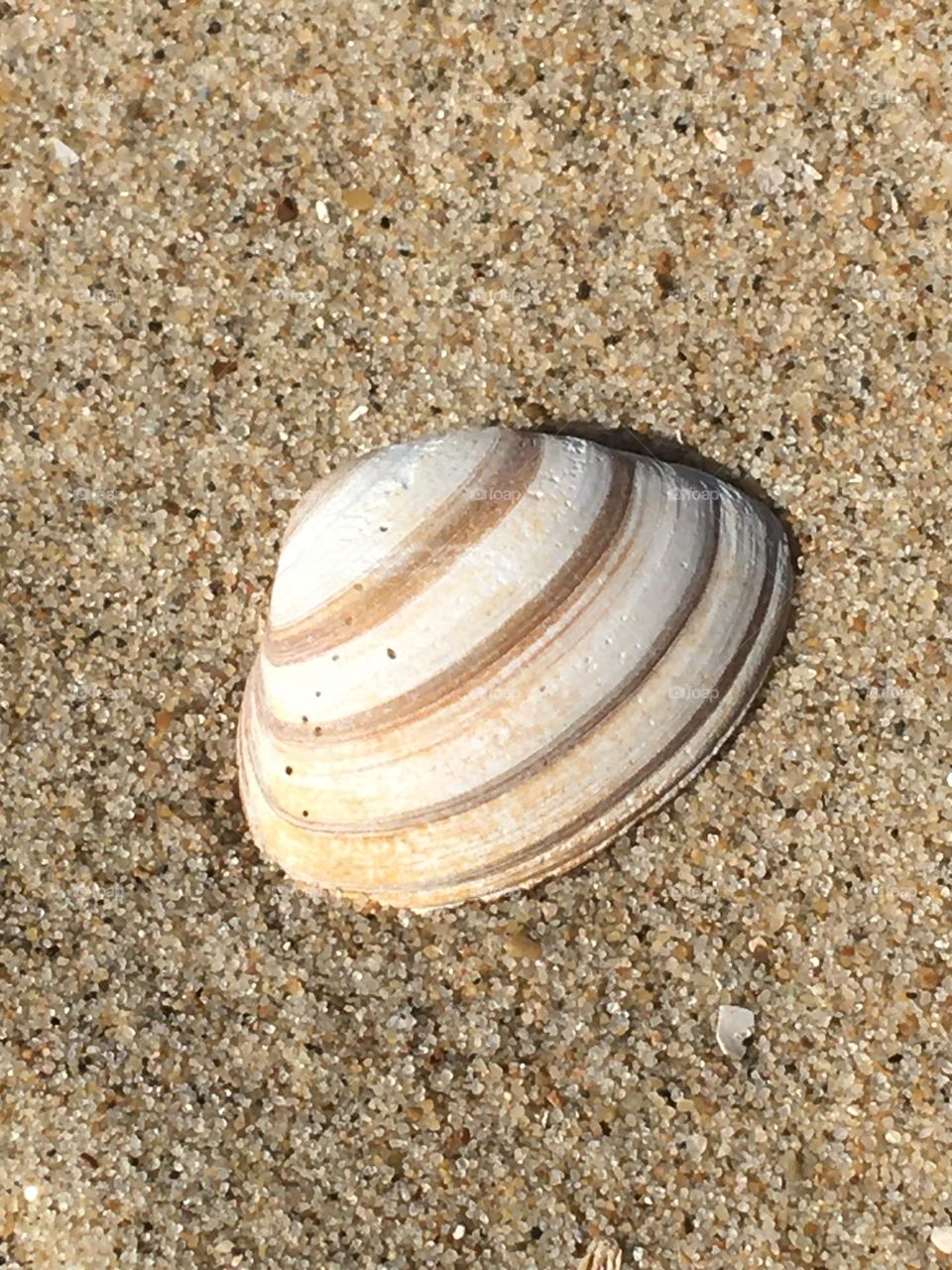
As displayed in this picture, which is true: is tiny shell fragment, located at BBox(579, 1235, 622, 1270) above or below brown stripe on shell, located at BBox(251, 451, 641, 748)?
below

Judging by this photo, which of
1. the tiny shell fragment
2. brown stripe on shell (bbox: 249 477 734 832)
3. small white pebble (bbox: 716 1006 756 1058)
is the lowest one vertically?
the tiny shell fragment

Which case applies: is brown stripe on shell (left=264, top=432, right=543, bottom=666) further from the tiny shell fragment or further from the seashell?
the tiny shell fragment

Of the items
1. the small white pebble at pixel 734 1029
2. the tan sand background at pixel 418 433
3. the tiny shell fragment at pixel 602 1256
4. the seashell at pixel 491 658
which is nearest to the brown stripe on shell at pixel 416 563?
the seashell at pixel 491 658

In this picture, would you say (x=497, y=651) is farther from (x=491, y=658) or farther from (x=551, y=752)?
(x=551, y=752)

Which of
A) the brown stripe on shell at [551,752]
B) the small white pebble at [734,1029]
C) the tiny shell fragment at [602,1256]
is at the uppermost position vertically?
the brown stripe on shell at [551,752]

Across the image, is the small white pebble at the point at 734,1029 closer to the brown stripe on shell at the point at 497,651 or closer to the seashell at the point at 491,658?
the seashell at the point at 491,658

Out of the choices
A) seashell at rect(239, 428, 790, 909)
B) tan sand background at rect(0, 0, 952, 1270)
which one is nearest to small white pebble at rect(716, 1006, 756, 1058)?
tan sand background at rect(0, 0, 952, 1270)

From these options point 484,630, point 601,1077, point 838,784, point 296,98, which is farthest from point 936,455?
point 296,98
